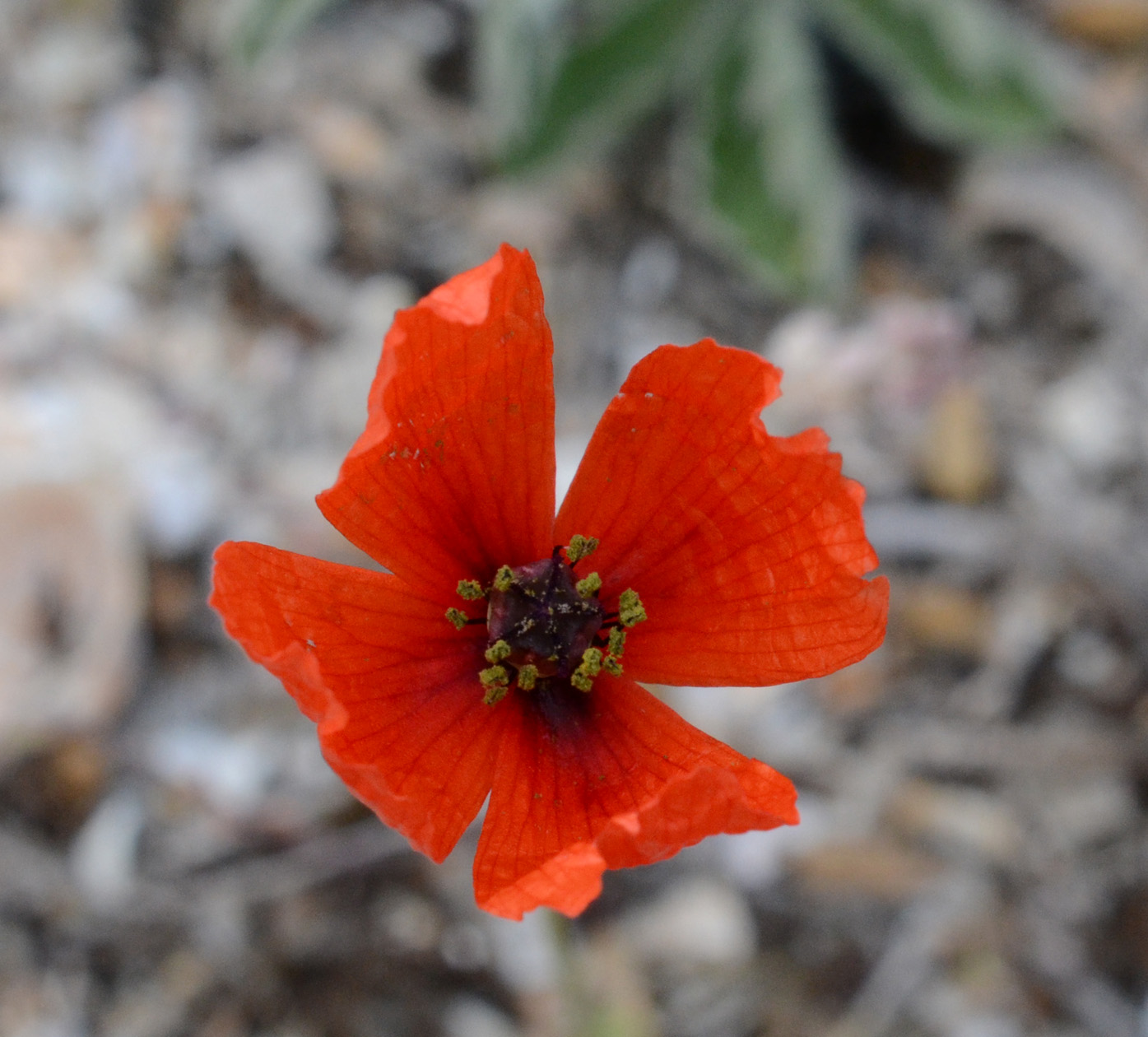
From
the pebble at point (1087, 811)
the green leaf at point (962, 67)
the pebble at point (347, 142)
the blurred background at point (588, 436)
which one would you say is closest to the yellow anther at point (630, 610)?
the blurred background at point (588, 436)

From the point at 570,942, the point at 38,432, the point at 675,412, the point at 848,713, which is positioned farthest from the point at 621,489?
the point at 38,432

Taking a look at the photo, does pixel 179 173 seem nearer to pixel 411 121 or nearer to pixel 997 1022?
pixel 411 121

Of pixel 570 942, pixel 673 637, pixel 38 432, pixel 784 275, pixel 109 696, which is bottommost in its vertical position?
pixel 570 942

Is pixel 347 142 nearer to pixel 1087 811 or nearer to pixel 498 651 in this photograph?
pixel 498 651

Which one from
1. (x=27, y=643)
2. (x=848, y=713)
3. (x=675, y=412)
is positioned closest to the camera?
(x=675, y=412)


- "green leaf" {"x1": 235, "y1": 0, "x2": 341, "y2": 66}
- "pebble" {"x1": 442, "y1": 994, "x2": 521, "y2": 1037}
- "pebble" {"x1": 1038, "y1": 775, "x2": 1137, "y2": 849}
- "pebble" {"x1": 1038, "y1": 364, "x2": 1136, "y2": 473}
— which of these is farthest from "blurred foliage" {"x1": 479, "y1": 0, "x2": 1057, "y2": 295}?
"pebble" {"x1": 442, "y1": 994, "x2": 521, "y2": 1037}

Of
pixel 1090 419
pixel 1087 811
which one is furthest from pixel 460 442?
pixel 1090 419
